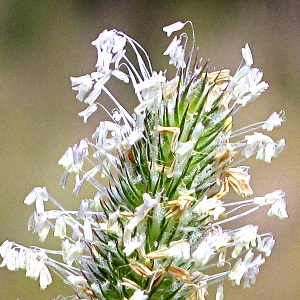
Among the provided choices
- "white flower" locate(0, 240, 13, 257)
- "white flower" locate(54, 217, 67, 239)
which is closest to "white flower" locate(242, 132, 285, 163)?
"white flower" locate(54, 217, 67, 239)

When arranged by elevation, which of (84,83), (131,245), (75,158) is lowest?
(131,245)

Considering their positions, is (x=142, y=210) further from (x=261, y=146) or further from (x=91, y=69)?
(x=91, y=69)

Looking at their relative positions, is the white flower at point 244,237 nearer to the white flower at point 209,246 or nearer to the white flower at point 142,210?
the white flower at point 209,246

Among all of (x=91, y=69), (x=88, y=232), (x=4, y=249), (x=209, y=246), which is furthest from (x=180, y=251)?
(x=91, y=69)

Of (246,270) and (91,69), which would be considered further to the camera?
(91,69)

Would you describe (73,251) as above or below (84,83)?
below

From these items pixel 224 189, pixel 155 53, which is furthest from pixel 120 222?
pixel 155 53

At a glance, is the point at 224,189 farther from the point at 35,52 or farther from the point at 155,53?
the point at 35,52
